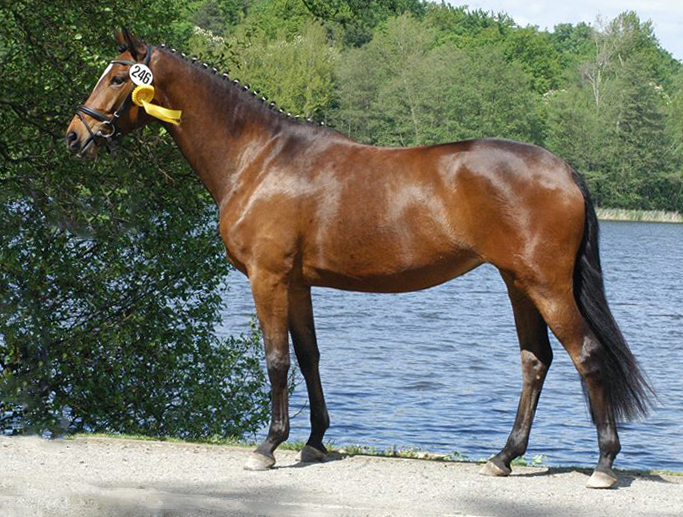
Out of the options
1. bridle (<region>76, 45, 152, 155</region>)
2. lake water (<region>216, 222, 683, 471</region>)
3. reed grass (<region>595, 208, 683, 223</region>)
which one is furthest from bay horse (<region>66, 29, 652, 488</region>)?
reed grass (<region>595, 208, 683, 223</region>)

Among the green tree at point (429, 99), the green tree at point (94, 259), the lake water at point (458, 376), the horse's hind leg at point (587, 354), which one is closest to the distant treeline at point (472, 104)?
the green tree at point (429, 99)

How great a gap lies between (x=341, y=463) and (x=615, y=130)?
296ft

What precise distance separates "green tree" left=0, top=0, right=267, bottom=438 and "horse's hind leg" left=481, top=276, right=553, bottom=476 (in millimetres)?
4841

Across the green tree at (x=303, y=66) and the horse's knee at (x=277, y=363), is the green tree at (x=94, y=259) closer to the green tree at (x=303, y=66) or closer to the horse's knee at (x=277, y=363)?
the horse's knee at (x=277, y=363)

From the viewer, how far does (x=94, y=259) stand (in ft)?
37.6

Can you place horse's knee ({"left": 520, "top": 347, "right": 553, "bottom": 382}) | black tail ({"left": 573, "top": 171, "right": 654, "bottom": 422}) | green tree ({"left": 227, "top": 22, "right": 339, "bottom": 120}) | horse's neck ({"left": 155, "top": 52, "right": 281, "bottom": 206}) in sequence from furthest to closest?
green tree ({"left": 227, "top": 22, "right": 339, "bottom": 120}) < horse's neck ({"left": 155, "top": 52, "right": 281, "bottom": 206}) < horse's knee ({"left": 520, "top": 347, "right": 553, "bottom": 382}) < black tail ({"left": 573, "top": 171, "right": 654, "bottom": 422})

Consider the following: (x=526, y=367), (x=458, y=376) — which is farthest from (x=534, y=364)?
(x=458, y=376)

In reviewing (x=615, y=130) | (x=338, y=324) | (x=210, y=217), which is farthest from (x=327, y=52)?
(x=210, y=217)

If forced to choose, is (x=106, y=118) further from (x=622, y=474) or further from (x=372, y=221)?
(x=622, y=474)

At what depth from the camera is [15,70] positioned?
11148 millimetres

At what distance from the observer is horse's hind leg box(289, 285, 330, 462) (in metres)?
7.84

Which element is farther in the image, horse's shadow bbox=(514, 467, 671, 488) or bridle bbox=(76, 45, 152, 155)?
bridle bbox=(76, 45, 152, 155)

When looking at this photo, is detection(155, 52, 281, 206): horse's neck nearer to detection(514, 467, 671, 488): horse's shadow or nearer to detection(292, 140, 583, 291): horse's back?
detection(292, 140, 583, 291): horse's back

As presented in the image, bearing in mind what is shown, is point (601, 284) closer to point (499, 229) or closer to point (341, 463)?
point (499, 229)
